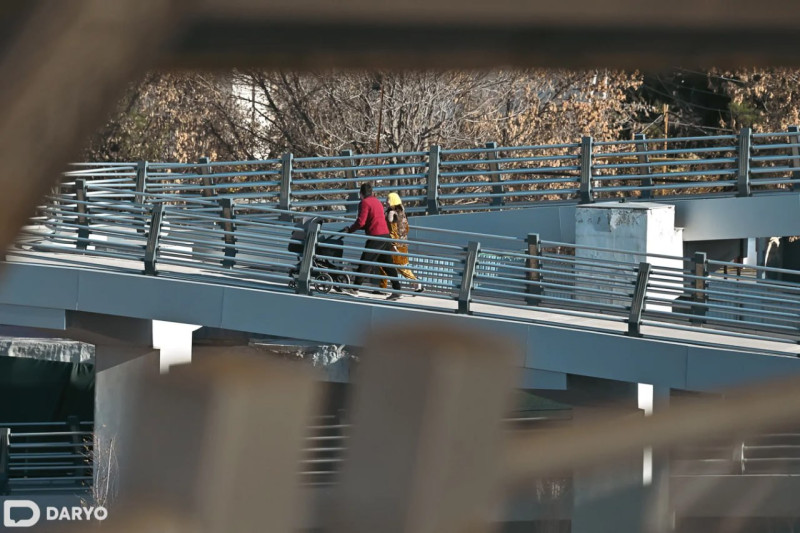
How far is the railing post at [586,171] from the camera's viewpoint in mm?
18297

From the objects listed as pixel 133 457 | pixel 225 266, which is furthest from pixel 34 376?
pixel 133 457

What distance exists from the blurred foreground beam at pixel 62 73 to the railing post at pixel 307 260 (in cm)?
1297

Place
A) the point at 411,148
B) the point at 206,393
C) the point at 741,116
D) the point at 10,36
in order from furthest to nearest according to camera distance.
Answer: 1. the point at 741,116
2. the point at 411,148
3. the point at 206,393
4. the point at 10,36

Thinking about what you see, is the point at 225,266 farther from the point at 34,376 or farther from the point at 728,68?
the point at 728,68

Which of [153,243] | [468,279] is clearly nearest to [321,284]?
[468,279]

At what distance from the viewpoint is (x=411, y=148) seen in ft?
78.6

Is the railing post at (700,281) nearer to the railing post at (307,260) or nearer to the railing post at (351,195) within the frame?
the railing post at (307,260)

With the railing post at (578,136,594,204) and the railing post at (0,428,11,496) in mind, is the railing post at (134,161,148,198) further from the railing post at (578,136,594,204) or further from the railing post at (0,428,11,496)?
the railing post at (578,136,594,204)

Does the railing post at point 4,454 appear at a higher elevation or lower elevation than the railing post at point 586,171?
lower

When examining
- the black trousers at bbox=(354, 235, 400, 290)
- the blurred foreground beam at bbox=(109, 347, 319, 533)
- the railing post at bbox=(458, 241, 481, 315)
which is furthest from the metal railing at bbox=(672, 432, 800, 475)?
the black trousers at bbox=(354, 235, 400, 290)

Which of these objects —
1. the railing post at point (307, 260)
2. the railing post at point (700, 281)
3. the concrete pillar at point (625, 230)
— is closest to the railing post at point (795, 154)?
the concrete pillar at point (625, 230)

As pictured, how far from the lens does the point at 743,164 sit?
17.3m

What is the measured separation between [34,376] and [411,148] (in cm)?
847

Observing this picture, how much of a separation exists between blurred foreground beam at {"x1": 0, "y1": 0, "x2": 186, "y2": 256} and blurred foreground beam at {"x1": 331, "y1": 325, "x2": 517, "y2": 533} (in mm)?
239
